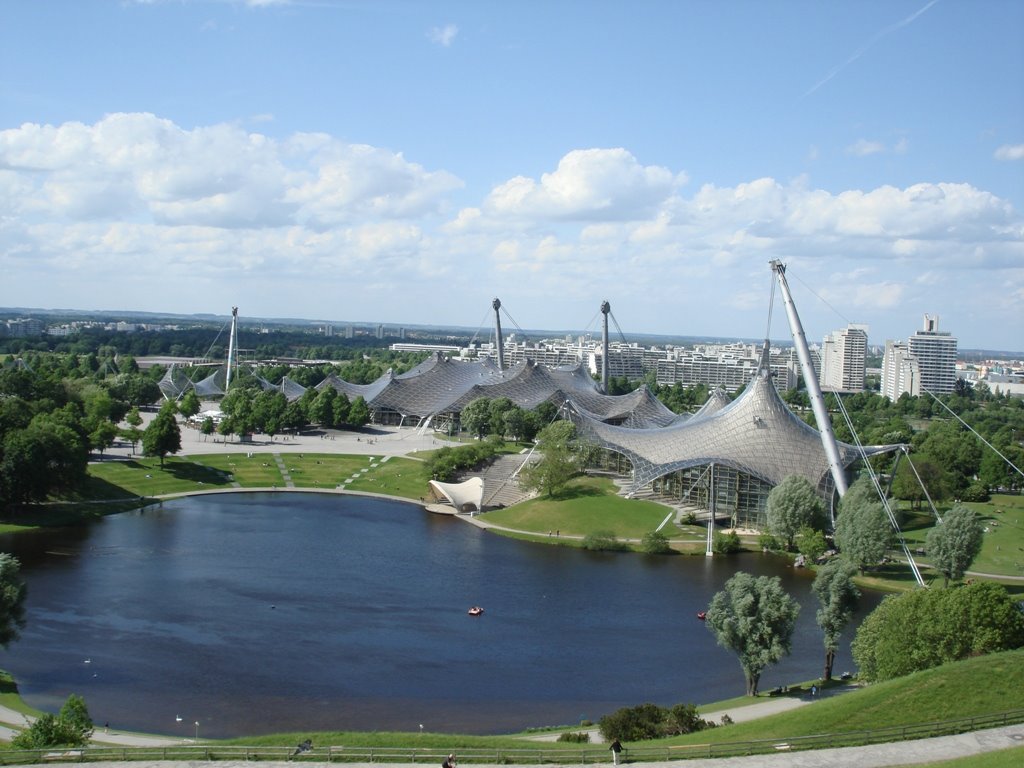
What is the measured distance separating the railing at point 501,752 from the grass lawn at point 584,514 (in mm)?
31491

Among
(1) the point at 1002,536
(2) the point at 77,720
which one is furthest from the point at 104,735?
(1) the point at 1002,536

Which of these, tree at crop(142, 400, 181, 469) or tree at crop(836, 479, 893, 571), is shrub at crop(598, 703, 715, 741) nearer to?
tree at crop(836, 479, 893, 571)

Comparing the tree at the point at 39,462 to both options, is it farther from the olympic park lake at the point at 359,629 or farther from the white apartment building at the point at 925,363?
the white apartment building at the point at 925,363

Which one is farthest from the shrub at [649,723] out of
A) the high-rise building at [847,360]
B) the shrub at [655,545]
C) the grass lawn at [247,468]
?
the high-rise building at [847,360]

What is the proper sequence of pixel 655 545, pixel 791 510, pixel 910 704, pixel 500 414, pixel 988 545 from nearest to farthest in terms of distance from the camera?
pixel 910 704 < pixel 791 510 < pixel 655 545 < pixel 988 545 < pixel 500 414

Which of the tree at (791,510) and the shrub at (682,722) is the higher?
the tree at (791,510)

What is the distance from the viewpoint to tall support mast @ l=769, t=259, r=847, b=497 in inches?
2078

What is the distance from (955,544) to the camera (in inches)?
1663

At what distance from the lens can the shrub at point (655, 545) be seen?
5019 centimetres

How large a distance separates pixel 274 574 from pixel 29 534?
1467 cm

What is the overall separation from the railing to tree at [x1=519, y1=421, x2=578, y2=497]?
3784 cm

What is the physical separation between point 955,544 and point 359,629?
25.4 meters

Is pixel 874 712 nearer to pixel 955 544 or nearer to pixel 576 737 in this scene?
pixel 576 737

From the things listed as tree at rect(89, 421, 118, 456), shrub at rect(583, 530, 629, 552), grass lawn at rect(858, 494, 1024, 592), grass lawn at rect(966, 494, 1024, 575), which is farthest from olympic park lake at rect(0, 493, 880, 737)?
tree at rect(89, 421, 118, 456)
